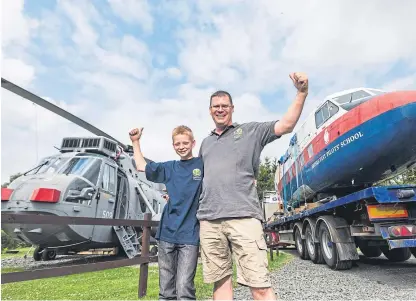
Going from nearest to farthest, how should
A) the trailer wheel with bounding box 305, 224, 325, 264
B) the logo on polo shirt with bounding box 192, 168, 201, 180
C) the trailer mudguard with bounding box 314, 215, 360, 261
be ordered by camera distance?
the logo on polo shirt with bounding box 192, 168, 201, 180 → the trailer mudguard with bounding box 314, 215, 360, 261 → the trailer wheel with bounding box 305, 224, 325, 264

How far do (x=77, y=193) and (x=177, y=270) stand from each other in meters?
6.60

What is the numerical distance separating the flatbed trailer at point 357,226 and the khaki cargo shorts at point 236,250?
4.01m

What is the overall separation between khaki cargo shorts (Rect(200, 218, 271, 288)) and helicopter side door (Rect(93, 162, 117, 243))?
24.0 ft

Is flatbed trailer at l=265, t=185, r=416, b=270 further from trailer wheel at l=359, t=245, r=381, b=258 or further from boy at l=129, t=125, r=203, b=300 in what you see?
boy at l=129, t=125, r=203, b=300

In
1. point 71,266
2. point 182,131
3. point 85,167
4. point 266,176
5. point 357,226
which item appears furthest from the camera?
point 266,176

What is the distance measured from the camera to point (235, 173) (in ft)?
8.41

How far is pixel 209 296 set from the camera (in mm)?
4688

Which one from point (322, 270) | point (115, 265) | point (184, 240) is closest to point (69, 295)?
point (115, 265)

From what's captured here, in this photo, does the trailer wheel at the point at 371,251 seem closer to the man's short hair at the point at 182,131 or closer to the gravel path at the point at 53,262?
the gravel path at the point at 53,262

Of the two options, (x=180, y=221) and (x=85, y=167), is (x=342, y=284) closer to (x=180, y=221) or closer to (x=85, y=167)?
(x=180, y=221)

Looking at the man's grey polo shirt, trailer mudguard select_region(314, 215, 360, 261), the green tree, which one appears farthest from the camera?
the green tree

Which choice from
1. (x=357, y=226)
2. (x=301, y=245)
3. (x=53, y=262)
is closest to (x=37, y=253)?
(x=53, y=262)

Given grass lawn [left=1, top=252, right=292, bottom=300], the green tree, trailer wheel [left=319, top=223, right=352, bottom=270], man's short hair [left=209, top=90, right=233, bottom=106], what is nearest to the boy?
man's short hair [left=209, top=90, right=233, bottom=106]

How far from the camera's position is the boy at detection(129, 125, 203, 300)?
2.78 meters
